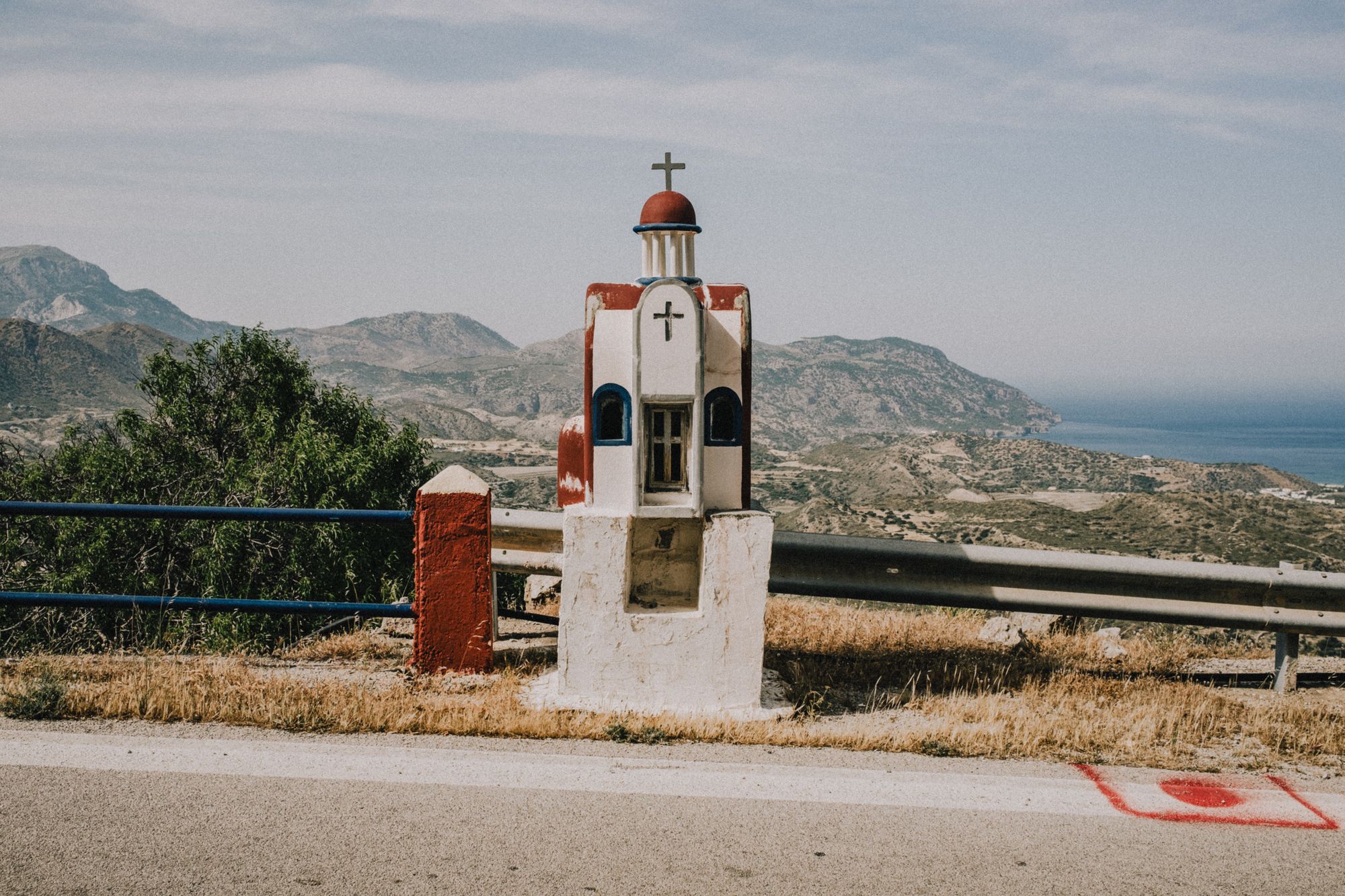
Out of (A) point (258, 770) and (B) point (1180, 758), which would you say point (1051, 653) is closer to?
(B) point (1180, 758)

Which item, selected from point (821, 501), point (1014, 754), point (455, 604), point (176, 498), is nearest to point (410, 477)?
point (176, 498)

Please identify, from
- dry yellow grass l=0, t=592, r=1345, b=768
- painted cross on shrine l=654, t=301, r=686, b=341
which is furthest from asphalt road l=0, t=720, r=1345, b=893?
painted cross on shrine l=654, t=301, r=686, b=341

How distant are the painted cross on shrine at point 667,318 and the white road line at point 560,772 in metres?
2.25

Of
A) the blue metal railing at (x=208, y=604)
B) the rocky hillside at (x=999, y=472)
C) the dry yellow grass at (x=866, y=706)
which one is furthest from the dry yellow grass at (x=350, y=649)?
the rocky hillside at (x=999, y=472)

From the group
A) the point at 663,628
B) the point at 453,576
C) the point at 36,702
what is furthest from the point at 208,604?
the point at 663,628

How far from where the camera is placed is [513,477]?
352ft

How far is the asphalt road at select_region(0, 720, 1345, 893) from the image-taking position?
3316 millimetres

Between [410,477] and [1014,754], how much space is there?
20.0m

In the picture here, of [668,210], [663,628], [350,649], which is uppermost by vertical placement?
[668,210]

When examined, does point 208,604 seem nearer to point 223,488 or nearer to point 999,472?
point 223,488

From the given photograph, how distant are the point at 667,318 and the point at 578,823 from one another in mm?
2700

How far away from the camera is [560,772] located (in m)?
4.21

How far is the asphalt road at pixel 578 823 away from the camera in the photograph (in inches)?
131

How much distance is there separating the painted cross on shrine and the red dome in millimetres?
838
